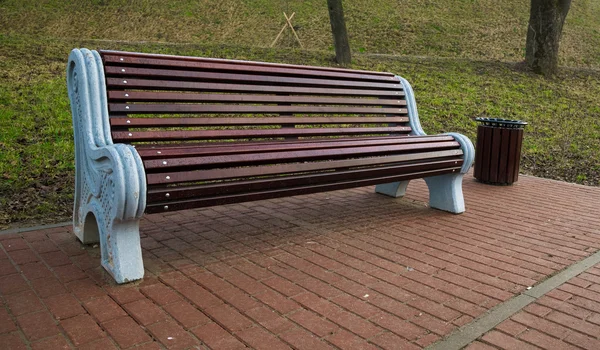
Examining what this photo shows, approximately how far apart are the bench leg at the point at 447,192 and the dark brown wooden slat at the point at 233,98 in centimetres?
81

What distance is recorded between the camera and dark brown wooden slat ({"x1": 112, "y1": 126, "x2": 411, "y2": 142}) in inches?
133

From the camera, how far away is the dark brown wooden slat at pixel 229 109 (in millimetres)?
3447

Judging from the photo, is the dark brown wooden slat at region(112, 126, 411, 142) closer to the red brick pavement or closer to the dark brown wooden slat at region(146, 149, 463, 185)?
the dark brown wooden slat at region(146, 149, 463, 185)

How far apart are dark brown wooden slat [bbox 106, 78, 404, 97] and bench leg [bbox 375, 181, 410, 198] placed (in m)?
0.90

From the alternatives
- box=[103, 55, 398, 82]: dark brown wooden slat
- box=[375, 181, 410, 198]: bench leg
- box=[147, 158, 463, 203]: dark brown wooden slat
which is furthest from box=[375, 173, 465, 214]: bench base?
box=[103, 55, 398, 82]: dark brown wooden slat

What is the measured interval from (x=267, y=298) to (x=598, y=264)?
2.36m

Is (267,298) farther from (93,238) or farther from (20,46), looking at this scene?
(20,46)

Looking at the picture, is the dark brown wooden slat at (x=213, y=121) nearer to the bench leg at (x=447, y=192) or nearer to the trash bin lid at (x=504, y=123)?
the bench leg at (x=447, y=192)

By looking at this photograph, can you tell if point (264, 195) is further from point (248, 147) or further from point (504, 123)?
point (504, 123)

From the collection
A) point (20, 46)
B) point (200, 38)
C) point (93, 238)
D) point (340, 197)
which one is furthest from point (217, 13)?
point (93, 238)

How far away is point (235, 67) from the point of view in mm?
4008

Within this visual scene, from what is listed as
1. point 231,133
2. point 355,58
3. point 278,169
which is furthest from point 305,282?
point 355,58

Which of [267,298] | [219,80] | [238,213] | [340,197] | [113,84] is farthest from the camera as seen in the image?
[340,197]

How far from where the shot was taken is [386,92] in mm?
5059
